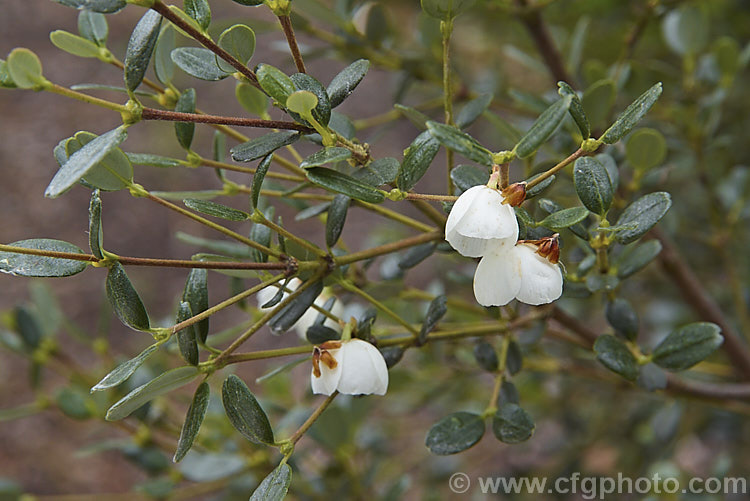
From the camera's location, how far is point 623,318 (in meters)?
0.67

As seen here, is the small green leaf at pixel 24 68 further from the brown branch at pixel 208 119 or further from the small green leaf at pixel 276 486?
the small green leaf at pixel 276 486

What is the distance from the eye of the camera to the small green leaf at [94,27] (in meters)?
0.58

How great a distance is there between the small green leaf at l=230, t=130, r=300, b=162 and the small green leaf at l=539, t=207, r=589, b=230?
0.18 meters

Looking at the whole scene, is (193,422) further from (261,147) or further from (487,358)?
(487,358)

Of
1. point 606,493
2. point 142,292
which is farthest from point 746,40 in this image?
point 142,292

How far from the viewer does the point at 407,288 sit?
0.74 m

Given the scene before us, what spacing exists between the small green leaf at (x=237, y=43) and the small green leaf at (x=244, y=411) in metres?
0.22

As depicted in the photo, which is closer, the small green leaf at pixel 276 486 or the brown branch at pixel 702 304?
the small green leaf at pixel 276 486

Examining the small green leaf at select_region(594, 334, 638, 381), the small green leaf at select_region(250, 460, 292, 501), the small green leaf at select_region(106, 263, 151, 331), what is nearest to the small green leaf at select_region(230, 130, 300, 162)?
the small green leaf at select_region(106, 263, 151, 331)

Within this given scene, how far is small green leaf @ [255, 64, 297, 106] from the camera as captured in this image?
1.49 feet

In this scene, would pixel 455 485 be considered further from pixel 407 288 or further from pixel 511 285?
pixel 511 285

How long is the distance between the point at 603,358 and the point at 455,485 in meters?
0.63

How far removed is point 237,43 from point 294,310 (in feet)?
Result: 0.66

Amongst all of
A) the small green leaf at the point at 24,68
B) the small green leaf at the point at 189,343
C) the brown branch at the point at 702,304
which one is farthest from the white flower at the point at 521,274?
the brown branch at the point at 702,304
